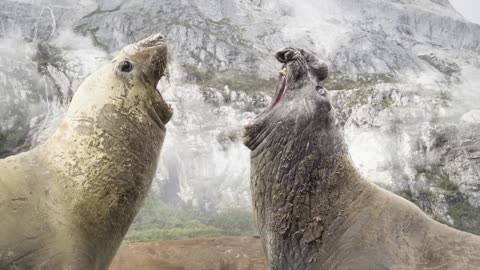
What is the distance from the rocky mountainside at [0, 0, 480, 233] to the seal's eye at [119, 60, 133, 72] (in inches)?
1622

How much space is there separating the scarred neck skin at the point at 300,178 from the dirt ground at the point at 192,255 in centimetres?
234

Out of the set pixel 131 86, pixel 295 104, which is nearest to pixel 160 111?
pixel 131 86

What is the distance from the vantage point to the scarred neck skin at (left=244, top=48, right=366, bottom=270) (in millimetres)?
4311

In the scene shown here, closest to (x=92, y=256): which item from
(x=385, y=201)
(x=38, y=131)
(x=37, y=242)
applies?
(x=37, y=242)

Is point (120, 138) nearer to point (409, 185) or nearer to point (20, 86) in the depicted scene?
Result: point (409, 185)

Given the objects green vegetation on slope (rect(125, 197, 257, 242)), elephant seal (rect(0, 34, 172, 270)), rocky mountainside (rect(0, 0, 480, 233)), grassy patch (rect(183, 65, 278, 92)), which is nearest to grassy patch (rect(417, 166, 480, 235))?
rocky mountainside (rect(0, 0, 480, 233))

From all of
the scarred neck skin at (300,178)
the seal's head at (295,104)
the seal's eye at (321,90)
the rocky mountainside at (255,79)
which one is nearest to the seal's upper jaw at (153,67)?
the seal's head at (295,104)

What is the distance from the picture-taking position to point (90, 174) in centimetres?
437

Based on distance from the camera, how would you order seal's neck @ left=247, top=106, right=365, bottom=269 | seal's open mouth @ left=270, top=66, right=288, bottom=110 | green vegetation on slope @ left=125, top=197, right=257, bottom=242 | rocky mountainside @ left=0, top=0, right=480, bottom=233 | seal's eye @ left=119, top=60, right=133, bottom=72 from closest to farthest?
seal's neck @ left=247, top=106, right=365, bottom=269 → seal's open mouth @ left=270, top=66, right=288, bottom=110 → seal's eye @ left=119, top=60, right=133, bottom=72 → green vegetation on slope @ left=125, top=197, right=257, bottom=242 → rocky mountainside @ left=0, top=0, right=480, bottom=233

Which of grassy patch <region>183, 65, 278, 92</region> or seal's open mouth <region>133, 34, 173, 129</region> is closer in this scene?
seal's open mouth <region>133, 34, 173, 129</region>

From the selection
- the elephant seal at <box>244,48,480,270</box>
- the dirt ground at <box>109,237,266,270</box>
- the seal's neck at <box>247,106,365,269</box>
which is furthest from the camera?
the dirt ground at <box>109,237,266,270</box>

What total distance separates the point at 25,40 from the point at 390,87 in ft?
164

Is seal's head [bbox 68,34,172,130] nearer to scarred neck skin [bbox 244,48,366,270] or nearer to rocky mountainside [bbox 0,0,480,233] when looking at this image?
scarred neck skin [bbox 244,48,366,270]

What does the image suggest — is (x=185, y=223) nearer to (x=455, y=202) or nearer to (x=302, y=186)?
(x=455, y=202)
